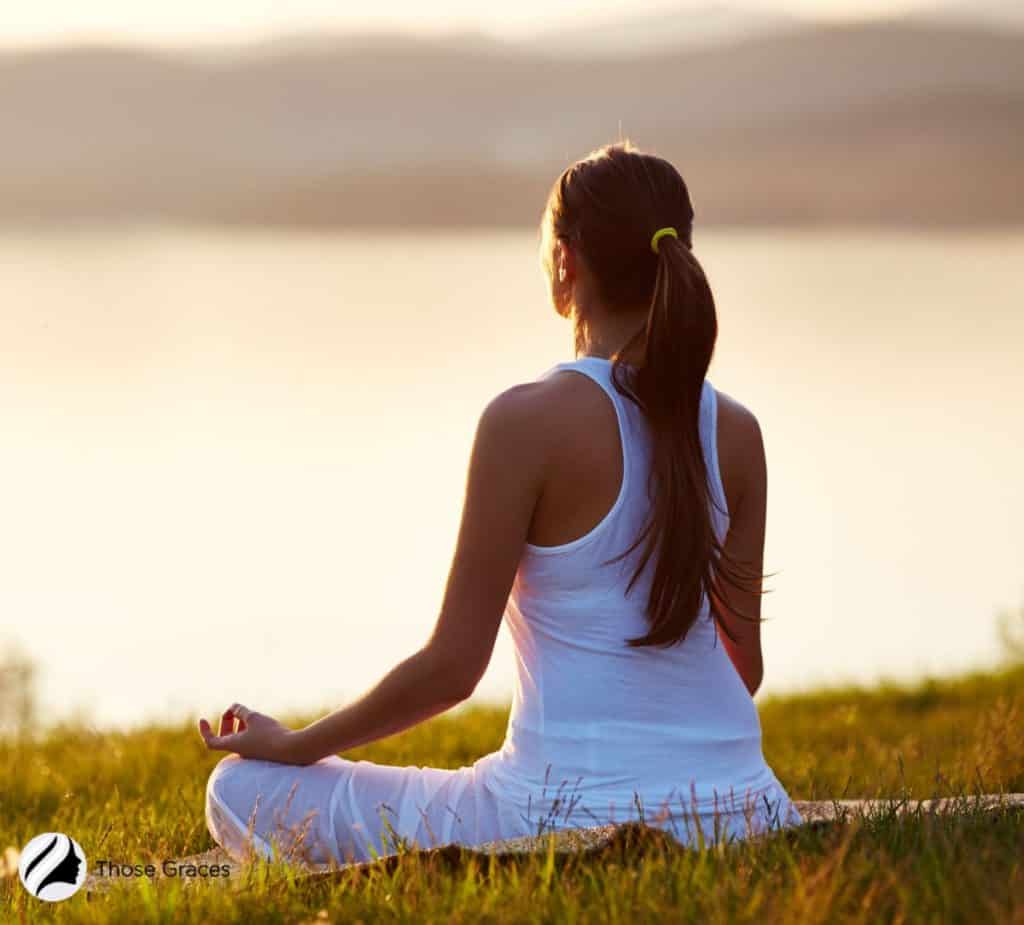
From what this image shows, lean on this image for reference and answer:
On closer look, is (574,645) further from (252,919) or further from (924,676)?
(924,676)

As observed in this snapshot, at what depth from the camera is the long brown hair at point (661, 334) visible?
3682mm

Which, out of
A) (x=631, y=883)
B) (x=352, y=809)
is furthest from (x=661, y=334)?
(x=352, y=809)

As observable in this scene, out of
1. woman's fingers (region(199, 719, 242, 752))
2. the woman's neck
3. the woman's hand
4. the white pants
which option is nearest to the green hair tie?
the woman's neck

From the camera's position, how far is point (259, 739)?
4031 millimetres

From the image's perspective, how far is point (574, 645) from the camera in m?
3.72

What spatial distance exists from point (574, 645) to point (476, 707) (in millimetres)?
4806

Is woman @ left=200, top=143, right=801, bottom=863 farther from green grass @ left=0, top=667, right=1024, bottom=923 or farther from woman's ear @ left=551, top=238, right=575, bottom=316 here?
green grass @ left=0, top=667, right=1024, bottom=923

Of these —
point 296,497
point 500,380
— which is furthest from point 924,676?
point 500,380

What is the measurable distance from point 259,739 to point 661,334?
4.54ft

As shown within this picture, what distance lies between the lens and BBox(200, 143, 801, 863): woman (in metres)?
3.67

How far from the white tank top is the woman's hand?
1.88 ft

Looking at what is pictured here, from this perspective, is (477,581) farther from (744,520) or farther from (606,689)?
(744,520)

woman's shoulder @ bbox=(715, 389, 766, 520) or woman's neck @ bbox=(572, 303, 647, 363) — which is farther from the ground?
woman's neck @ bbox=(572, 303, 647, 363)

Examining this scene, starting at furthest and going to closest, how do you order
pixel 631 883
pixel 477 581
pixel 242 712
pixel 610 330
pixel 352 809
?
pixel 242 712 → pixel 352 809 → pixel 610 330 → pixel 477 581 → pixel 631 883
